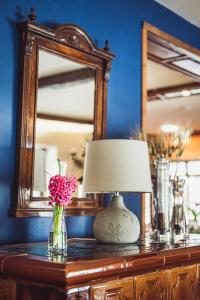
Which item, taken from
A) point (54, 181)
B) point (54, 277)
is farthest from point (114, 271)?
point (54, 181)

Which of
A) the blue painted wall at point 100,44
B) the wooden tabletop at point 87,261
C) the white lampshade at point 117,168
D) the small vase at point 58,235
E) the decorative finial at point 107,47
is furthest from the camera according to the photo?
the decorative finial at point 107,47

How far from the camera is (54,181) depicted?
1.98m

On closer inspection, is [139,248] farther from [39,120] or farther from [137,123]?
[137,123]

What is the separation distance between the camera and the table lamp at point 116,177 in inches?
86.5

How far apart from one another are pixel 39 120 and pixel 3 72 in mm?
299

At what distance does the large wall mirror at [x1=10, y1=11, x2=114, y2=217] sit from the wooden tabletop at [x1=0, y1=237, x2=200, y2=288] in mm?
329

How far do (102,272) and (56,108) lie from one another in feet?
3.64

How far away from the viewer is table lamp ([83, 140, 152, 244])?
2.20 m

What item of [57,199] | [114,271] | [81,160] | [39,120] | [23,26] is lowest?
[114,271]

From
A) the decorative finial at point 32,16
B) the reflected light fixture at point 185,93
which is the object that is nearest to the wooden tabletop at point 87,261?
the decorative finial at point 32,16

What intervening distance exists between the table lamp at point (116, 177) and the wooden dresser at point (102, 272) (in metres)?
0.10

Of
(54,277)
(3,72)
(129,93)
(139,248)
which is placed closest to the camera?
(54,277)

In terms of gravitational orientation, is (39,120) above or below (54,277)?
above

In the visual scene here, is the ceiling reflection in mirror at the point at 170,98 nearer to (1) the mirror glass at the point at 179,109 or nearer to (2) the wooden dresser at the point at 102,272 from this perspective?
(1) the mirror glass at the point at 179,109
